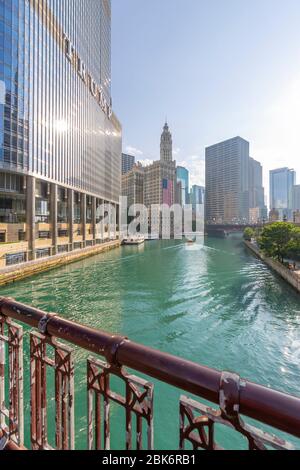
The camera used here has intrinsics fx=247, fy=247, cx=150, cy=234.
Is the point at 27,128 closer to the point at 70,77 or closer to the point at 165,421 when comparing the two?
the point at 70,77

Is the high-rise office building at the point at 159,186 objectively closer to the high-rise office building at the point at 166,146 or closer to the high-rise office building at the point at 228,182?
the high-rise office building at the point at 166,146

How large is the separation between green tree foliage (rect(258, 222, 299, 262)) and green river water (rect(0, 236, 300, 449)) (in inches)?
252

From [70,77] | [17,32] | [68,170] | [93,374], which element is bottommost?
[93,374]

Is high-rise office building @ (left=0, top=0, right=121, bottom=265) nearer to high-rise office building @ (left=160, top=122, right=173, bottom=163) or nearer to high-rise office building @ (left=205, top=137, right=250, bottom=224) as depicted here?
high-rise office building @ (left=160, top=122, right=173, bottom=163)

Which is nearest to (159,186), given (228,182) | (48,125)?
(228,182)

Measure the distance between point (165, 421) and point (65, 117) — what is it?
45.7 meters

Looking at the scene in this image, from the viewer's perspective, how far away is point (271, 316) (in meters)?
15.9

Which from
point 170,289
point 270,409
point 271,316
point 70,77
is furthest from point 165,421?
point 70,77

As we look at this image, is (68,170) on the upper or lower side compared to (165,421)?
upper

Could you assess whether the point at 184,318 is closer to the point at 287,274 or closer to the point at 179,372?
the point at 179,372

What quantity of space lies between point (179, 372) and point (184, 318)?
14470 mm

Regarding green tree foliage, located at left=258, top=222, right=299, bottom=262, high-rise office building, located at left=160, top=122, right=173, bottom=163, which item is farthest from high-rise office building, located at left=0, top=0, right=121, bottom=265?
→ high-rise office building, located at left=160, top=122, right=173, bottom=163

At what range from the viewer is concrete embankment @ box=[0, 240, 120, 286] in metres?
24.1

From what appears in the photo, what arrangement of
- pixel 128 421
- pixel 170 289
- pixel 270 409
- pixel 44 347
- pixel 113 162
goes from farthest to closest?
pixel 113 162
pixel 170 289
pixel 44 347
pixel 128 421
pixel 270 409
